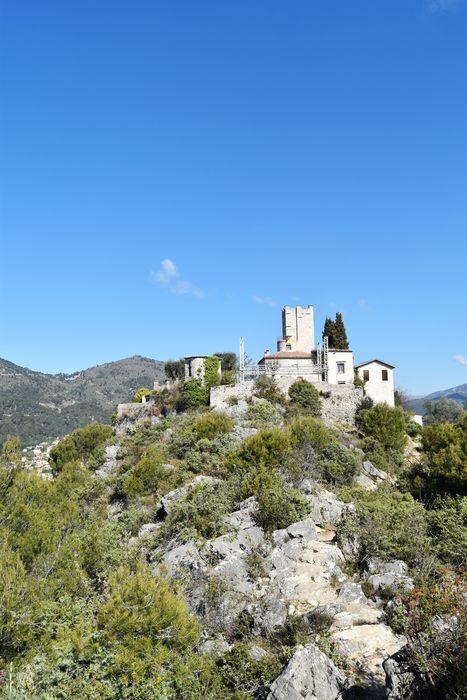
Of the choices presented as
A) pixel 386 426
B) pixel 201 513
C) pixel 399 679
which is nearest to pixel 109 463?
pixel 201 513

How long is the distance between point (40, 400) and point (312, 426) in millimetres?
141975

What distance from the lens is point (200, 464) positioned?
28.8 m

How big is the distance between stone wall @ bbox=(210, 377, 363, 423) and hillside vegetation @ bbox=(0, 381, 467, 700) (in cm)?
713

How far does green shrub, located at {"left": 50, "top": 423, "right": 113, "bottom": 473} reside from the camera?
145 ft

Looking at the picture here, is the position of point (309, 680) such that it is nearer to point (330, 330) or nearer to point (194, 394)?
point (194, 394)

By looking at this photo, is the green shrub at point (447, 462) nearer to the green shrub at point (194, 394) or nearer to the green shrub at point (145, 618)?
the green shrub at point (145, 618)

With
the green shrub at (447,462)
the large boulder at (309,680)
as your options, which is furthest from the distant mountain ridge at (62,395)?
the large boulder at (309,680)

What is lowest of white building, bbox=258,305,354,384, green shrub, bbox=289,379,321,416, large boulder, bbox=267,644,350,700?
large boulder, bbox=267,644,350,700

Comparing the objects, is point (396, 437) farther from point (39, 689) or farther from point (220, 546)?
point (39, 689)

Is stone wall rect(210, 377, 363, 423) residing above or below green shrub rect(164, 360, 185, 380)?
below

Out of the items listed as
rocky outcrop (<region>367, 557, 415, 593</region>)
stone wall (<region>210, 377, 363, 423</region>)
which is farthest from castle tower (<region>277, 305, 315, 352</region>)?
rocky outcrop (<region>367, 557, 415, 593</region>)

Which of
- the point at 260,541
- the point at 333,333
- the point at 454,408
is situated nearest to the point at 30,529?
the point at 260,541

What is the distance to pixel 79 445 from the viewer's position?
45.0 meters

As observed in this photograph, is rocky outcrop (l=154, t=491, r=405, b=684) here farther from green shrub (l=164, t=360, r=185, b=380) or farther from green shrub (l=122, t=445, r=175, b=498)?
green shrub (l=164, t=360, r=185, b=380)
